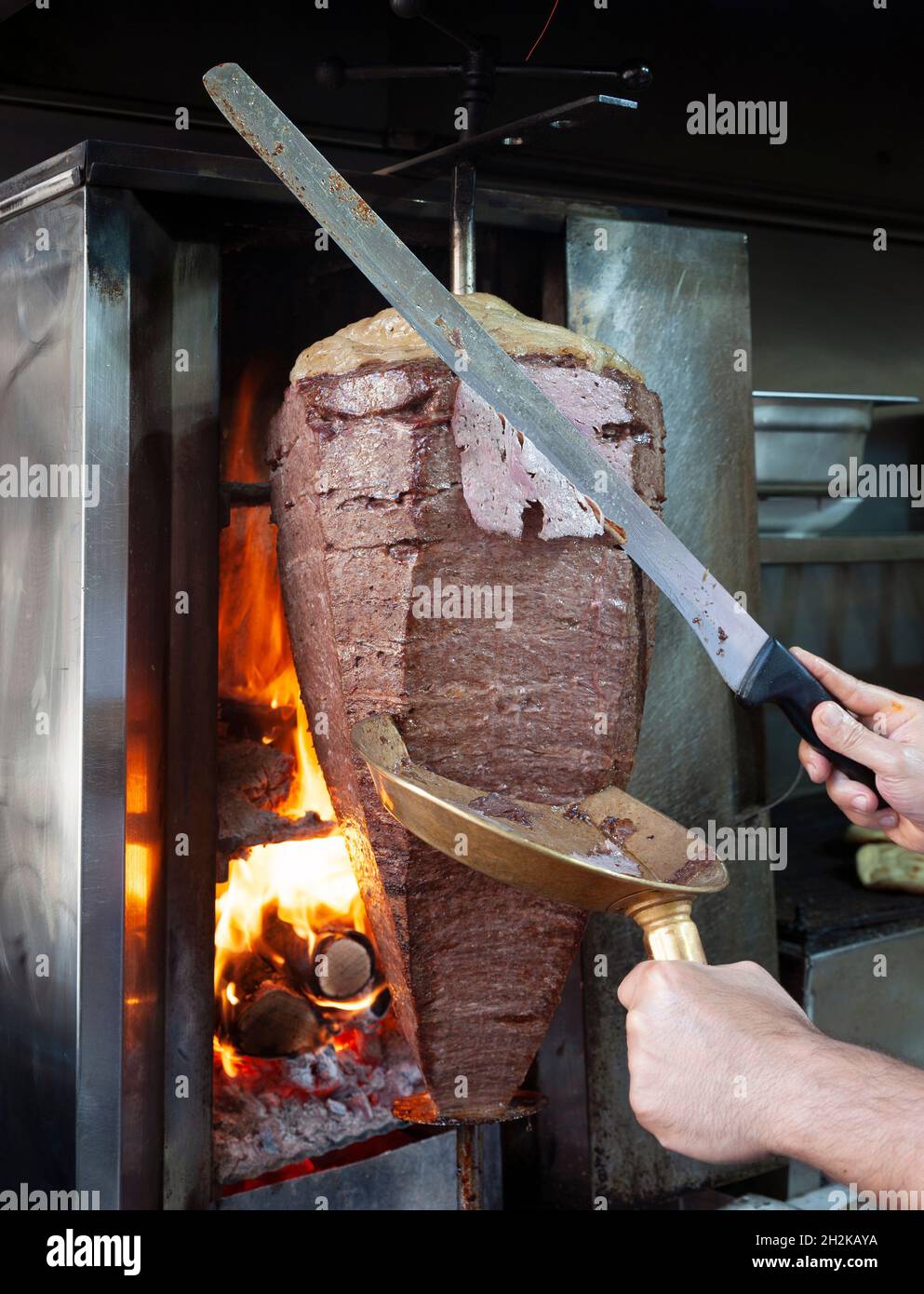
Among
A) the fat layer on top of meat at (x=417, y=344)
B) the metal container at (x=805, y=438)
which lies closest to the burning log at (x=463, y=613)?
the fat layer on top of meat at (x=417, y=344)

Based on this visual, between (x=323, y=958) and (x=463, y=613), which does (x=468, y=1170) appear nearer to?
(x=323, y=958)

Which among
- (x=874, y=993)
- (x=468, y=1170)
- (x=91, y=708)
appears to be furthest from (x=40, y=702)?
(x=874, y=993)

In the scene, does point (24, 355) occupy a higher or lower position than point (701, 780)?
higher

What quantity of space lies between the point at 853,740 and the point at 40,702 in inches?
46.9

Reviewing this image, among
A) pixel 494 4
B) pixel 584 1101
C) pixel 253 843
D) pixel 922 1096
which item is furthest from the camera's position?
pixel 494 4

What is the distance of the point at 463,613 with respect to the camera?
1513 mm

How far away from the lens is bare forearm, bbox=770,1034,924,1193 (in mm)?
1199

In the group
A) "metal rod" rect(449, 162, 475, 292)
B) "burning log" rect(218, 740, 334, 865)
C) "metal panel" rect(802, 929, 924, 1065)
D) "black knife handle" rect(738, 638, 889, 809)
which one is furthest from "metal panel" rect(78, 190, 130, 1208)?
"metal panel" rect(802, 929, 924, 1065)

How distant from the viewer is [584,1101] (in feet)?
6.97

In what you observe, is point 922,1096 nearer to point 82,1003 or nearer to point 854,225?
point 82,1003

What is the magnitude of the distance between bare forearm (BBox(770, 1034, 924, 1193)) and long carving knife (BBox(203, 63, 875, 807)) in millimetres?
403

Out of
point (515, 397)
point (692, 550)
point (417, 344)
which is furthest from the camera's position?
point (692, 550)

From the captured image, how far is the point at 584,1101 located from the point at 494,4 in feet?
8.51
